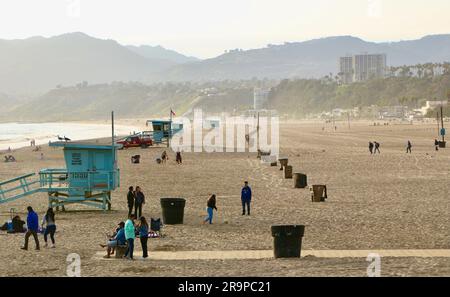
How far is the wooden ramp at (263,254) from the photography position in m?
17.6

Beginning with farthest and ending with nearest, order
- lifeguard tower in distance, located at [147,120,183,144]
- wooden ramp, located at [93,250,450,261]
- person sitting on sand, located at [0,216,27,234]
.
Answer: lifeguard tower in distance, located at [147,120,183,144] → person sitting on sand, located at [0,216,27,234] → wooden ramp, located at [93,250,450,261]

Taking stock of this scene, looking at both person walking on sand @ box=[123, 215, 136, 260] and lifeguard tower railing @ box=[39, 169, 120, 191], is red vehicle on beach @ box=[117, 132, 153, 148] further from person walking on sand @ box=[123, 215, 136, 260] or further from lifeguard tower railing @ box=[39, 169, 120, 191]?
person walking on sand @ box=[123, 215, 136, 260]

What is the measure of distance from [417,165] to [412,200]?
19222mm

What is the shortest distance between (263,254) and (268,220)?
6444 millimetres

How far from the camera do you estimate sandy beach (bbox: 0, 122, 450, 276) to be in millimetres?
16344

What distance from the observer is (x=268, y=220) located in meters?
24.6

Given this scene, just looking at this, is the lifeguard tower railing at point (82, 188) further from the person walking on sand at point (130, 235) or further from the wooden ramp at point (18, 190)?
the person walking on sand at point (130, 235)

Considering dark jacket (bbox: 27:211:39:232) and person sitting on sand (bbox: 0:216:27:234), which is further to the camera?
person sitting on sand (bbox: 0:216:27:234)

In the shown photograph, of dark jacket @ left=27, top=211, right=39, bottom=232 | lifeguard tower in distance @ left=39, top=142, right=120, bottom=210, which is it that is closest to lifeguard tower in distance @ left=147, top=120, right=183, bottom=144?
lifeguard tower in distance @ left=39, top=142, right=120, bottom=210

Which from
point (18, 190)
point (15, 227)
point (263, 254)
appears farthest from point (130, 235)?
point (18, 190)

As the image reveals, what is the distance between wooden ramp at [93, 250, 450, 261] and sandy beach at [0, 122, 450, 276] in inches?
20.5

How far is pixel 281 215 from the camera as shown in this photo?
25812 mm
